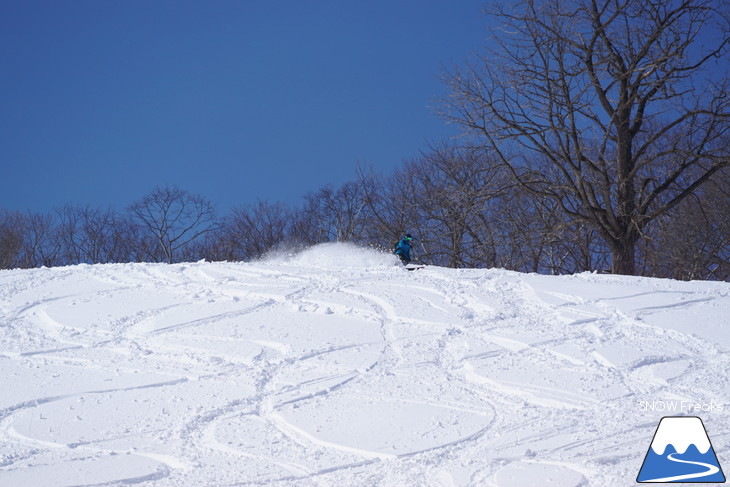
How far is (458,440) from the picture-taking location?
20.4 feet

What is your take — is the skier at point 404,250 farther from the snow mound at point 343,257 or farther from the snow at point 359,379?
the snow at point 359,379

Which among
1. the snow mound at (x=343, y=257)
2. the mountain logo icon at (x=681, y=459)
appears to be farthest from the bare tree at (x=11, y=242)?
the mountain logo icon at (x=681, y=459)

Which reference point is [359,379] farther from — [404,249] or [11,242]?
[11,242]

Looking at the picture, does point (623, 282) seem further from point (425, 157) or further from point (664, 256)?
point (425, 157)

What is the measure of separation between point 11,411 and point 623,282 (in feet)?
36.3

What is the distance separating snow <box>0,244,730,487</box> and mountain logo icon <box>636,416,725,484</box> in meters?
0.14

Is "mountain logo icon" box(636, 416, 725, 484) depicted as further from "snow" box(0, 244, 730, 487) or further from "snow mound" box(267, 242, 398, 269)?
"snow mound" box(267, 242, 398, 269)

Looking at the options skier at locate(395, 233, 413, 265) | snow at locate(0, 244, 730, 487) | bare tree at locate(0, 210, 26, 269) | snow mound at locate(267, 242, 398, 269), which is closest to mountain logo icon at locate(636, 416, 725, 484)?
snow at locate(0, 244, 730, 487)

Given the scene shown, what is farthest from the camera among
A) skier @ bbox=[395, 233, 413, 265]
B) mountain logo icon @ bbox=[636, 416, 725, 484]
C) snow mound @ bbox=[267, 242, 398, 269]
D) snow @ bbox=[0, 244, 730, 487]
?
snow mound @ bbox=[267, 242, 398, 269]

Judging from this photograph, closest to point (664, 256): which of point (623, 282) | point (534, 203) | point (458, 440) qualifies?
point (534, 203)

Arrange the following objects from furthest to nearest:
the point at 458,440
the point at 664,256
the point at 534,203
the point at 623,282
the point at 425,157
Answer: the point at 425,157, the point at 534,203, the point at 664,256, the point at 623,282, the point at 458,440

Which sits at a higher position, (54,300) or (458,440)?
(54,300)

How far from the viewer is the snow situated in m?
5.82

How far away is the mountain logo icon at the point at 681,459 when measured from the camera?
17.1ft
